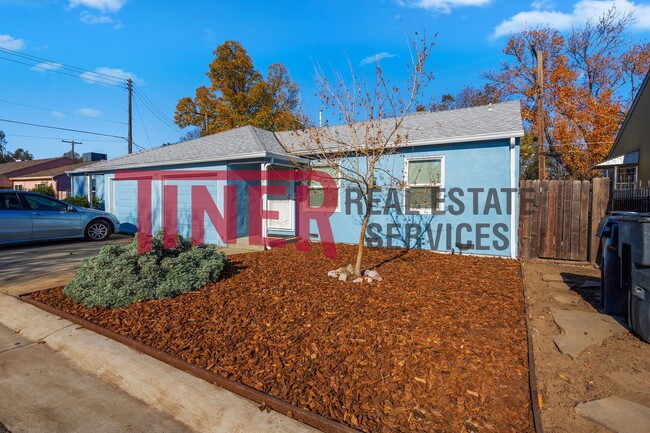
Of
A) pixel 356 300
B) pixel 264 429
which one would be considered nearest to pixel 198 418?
pixel 264 429

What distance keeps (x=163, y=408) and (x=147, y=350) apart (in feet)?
3.03

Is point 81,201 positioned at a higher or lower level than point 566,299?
higher

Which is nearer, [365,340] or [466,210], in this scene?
[365,340]

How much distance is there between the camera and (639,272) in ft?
12.0

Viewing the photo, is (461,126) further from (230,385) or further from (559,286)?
(230,385)

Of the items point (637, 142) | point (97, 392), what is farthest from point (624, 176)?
point (97, 392)

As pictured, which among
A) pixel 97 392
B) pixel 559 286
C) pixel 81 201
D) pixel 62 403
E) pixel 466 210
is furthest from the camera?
pixel 81 201

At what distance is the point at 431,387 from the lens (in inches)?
108

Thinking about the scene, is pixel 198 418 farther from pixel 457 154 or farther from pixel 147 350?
pixel 457 154

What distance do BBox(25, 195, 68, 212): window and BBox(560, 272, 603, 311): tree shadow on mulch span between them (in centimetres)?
1227

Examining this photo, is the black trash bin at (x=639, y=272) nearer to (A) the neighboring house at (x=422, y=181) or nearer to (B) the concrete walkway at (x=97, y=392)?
(B) the concrete walkway at (x=97, y=392)

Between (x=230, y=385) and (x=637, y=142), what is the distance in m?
15.8

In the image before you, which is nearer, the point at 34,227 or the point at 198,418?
the point at 198,418

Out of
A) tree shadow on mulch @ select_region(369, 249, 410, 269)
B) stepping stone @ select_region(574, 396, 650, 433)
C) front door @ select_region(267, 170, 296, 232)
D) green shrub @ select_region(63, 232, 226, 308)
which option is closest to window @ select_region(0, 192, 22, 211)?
green shrub @ select_region(63, 232, 226, 308)
